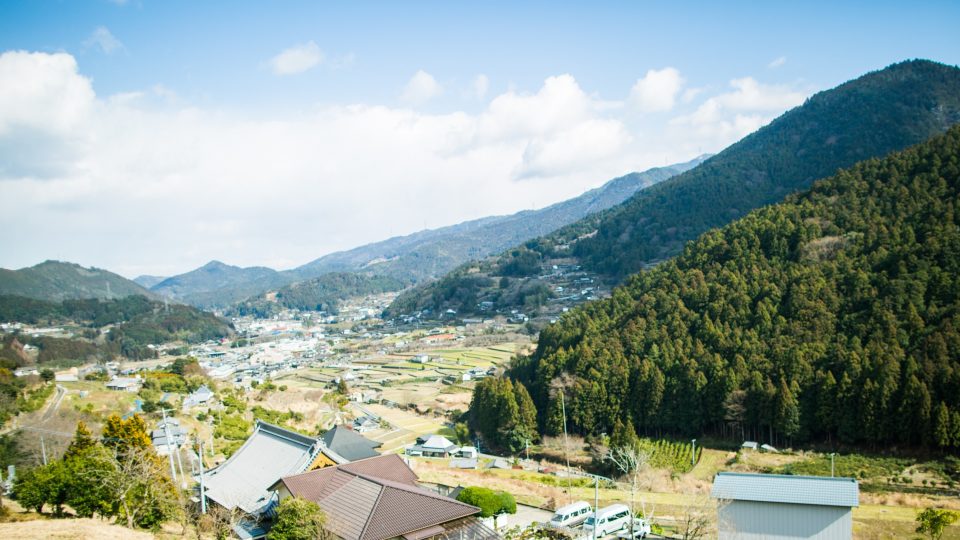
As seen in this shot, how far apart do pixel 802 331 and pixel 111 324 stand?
139 meters

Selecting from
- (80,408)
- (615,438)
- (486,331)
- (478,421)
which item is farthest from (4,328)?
(615,438)

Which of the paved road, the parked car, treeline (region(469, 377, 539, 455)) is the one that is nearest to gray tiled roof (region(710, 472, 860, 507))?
the parked car

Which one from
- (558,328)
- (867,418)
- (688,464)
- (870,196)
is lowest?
(688,464)

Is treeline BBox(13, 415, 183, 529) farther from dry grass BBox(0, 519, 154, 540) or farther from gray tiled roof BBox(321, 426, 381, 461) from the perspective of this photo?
gray tiled roof BBox(321, 426, 381, 461)

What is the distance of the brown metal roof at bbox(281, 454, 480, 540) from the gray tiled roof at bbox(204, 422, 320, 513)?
13.0ft

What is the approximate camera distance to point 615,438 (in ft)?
116

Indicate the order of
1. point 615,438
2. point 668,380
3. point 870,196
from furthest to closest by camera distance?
point 870,196
point 668,380
point 615,438

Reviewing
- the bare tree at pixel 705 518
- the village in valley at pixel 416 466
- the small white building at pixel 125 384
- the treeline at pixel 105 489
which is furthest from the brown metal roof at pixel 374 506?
the small white building at pixel 125 384

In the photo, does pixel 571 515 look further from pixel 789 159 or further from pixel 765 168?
pixel 789 159

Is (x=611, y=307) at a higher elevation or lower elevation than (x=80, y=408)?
higher

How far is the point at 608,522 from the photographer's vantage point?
2056cm

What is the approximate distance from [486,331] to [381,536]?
276 feet

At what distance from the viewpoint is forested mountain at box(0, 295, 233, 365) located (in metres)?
97.5

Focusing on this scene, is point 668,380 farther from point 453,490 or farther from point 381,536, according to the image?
point 381,536
